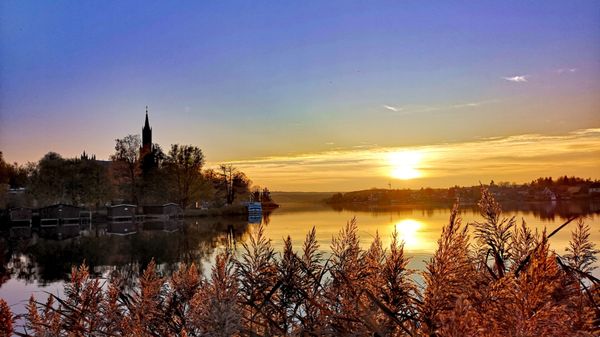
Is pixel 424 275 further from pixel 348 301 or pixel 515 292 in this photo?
pixel 348 301

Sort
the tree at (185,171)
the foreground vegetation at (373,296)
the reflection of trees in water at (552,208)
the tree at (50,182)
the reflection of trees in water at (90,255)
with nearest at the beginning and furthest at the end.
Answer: the foreground vegetation at (373,296) < the reflection of trees in water at (90,255) < the reflection of trees in water at (552,208) < the tree at (50,182) < the tree at (185,171)

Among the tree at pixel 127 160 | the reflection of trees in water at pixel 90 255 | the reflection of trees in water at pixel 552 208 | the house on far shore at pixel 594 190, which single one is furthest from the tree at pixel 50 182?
the house on far shore at pixel 594 190

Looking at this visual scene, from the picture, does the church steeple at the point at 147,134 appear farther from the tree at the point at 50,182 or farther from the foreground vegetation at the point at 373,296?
the foreground vegetation at the point at 373,296

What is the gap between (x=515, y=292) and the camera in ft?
5.24

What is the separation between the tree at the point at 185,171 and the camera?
8169cm

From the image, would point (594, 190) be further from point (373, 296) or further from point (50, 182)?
point (50, 182)

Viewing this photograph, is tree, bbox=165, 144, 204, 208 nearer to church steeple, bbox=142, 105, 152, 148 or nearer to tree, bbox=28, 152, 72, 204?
tree, bbox=28, 152, 72, 204

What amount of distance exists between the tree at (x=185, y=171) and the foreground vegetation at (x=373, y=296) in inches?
3154

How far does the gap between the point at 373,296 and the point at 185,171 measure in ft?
272

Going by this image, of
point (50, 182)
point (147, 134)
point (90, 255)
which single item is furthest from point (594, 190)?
point (147, 134)

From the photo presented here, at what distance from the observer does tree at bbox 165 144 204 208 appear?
8169 centimetres

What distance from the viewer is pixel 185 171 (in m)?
82.5

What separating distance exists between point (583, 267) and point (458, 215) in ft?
6.56

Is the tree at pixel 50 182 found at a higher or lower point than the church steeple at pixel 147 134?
lower
